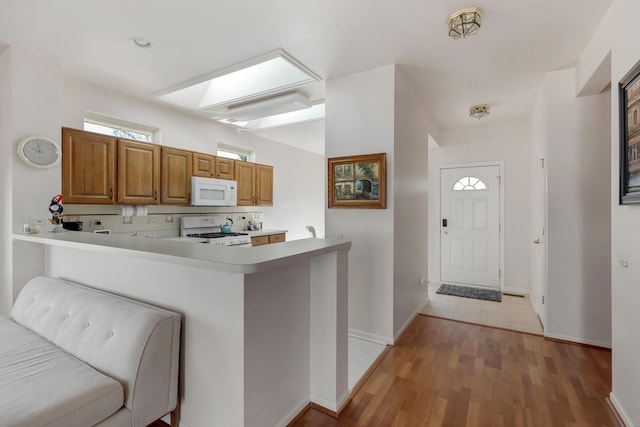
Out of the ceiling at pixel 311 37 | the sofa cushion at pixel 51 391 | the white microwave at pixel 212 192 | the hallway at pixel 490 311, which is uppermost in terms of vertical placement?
the ceiling at pixel 311 37

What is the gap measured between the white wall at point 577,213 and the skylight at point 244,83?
7.96 ft

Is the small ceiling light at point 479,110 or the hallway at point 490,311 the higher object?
the small ceiling light at point 479,110

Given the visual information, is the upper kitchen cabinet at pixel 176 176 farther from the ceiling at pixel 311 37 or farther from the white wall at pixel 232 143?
the ceiling at pixel 311 37

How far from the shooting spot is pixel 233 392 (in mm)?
1423

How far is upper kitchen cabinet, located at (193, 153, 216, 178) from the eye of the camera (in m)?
4.09

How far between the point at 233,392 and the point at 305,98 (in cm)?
305

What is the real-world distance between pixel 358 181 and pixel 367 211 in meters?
0.31

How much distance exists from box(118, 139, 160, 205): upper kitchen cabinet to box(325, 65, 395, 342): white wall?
2137 millimetres

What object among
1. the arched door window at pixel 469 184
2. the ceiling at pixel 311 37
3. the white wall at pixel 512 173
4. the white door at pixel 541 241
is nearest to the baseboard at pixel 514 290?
the white wall at pixel 512 173

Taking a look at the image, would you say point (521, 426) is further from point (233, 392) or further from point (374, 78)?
point (374, 78)

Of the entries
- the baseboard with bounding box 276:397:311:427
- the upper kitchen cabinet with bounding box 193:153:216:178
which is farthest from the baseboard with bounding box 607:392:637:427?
the upper kitchen cabinet with bounding box 193:153:216:178

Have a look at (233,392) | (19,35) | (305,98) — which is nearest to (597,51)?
(305,98)

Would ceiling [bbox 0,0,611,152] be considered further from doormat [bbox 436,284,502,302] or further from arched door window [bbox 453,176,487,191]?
doormat [bbox 436,284,502,302]

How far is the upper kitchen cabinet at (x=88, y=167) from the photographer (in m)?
2.90
